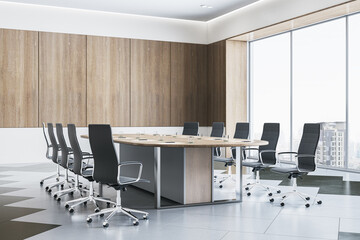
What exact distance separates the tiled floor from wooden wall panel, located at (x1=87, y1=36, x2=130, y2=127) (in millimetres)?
5383

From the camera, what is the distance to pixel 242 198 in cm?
638

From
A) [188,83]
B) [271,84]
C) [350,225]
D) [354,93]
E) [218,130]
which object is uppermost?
[188,83]

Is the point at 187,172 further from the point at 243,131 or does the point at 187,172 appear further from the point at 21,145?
the point at 21,145

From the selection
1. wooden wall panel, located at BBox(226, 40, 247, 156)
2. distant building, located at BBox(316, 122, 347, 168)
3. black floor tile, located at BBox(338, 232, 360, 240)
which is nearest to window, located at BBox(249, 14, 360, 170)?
distant building, located at BBox(316, 122, 347, 168)

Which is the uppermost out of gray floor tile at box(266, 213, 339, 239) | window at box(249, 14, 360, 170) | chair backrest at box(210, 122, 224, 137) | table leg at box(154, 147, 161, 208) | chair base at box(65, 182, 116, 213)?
window at box(249, 14, 360, 170)

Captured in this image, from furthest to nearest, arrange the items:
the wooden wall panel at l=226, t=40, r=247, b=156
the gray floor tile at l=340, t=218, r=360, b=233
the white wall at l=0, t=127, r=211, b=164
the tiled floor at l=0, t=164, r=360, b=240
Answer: the wooden wall panel at l=226, t=40, r=247, b=156 < the white wall at l=0, t=127, r=211, b=164 < the gray floor tile at l=340, t=218, r=360, b=233 < the tiled floor at l=0, t=164, r=360, b=240

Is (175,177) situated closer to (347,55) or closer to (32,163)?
(347,55)

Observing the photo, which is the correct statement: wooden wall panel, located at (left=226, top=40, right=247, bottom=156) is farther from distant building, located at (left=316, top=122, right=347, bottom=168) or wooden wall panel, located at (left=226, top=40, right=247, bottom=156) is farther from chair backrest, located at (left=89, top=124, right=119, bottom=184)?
chair backrest, located at (left=89, top=124, right=119, bottom=184)

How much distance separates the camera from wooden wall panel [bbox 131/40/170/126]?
1226 centimetres

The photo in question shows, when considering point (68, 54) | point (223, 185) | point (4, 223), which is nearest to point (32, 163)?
point (68, 54)

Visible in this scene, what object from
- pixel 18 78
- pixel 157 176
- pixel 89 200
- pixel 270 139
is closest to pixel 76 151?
pixel 89 200

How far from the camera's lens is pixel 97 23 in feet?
38.8

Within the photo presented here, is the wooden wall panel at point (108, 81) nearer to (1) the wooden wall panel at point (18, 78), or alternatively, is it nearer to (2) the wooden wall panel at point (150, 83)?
(2) the wooden wall panel at point (150, 83)

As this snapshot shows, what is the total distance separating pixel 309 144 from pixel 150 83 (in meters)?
6.93
